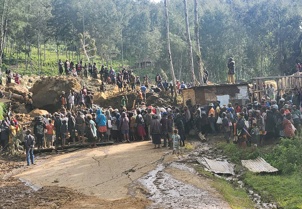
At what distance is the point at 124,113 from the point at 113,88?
13132 mm

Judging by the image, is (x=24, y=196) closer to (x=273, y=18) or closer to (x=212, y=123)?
(x=212, y=123)

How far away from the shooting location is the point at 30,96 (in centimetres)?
3022

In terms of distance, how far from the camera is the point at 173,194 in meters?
11.3

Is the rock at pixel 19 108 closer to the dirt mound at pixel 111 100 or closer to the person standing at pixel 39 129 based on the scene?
the dirt mound at pixel 111 100

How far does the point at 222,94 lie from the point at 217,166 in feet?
32.3

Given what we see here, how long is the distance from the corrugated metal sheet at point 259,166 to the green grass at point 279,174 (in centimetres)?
19

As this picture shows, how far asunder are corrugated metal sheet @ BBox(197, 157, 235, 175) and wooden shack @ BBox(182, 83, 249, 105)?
869cm

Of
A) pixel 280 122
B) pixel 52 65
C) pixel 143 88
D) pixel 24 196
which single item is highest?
pixel 52 65

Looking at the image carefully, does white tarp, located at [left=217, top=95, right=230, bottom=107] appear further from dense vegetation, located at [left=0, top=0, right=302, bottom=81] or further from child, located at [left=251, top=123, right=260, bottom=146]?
dense vegetation, located at [left=0, top=0, right=302, bottom=81]

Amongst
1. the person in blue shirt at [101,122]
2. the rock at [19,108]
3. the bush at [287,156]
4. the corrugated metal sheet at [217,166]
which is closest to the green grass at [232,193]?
the corrugated metal sheet at [217,166]

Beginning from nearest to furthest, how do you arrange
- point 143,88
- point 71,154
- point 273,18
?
point 71,154
point 143,88
point 273,18

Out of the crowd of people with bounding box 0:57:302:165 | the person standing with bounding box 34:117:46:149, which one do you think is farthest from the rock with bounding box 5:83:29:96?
the person standing with bounding box 34:117:46:149

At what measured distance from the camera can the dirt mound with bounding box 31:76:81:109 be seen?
28.9 meters

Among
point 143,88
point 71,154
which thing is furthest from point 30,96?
point 71,154
